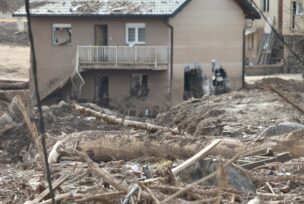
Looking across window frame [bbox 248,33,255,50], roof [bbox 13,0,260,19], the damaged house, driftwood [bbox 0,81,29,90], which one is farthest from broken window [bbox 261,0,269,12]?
driftwood [bbox 0,81,29,90]

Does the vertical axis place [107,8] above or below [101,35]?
above

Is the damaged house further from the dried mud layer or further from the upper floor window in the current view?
the upper floor window

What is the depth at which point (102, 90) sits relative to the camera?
39.8 m

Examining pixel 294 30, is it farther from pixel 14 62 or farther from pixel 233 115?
pixel 14 62

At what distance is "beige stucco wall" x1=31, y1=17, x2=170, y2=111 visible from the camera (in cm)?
3838

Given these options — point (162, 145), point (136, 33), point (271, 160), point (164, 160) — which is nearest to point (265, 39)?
point (136, 33)

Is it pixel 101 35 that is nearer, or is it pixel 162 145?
pixel 162 145

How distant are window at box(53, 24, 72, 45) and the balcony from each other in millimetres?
2360

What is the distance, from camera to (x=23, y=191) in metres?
9.24

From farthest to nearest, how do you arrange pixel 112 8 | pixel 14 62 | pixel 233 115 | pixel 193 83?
pixel 14 62 → pixel 193 83 → pixel 112 8 → pixel 233 115

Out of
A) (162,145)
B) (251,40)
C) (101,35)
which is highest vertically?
(101,35)

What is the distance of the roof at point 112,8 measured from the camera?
37.9m

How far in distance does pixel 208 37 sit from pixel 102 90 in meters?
6.13

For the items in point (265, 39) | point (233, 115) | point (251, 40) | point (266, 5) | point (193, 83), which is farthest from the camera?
point (251, 40)
